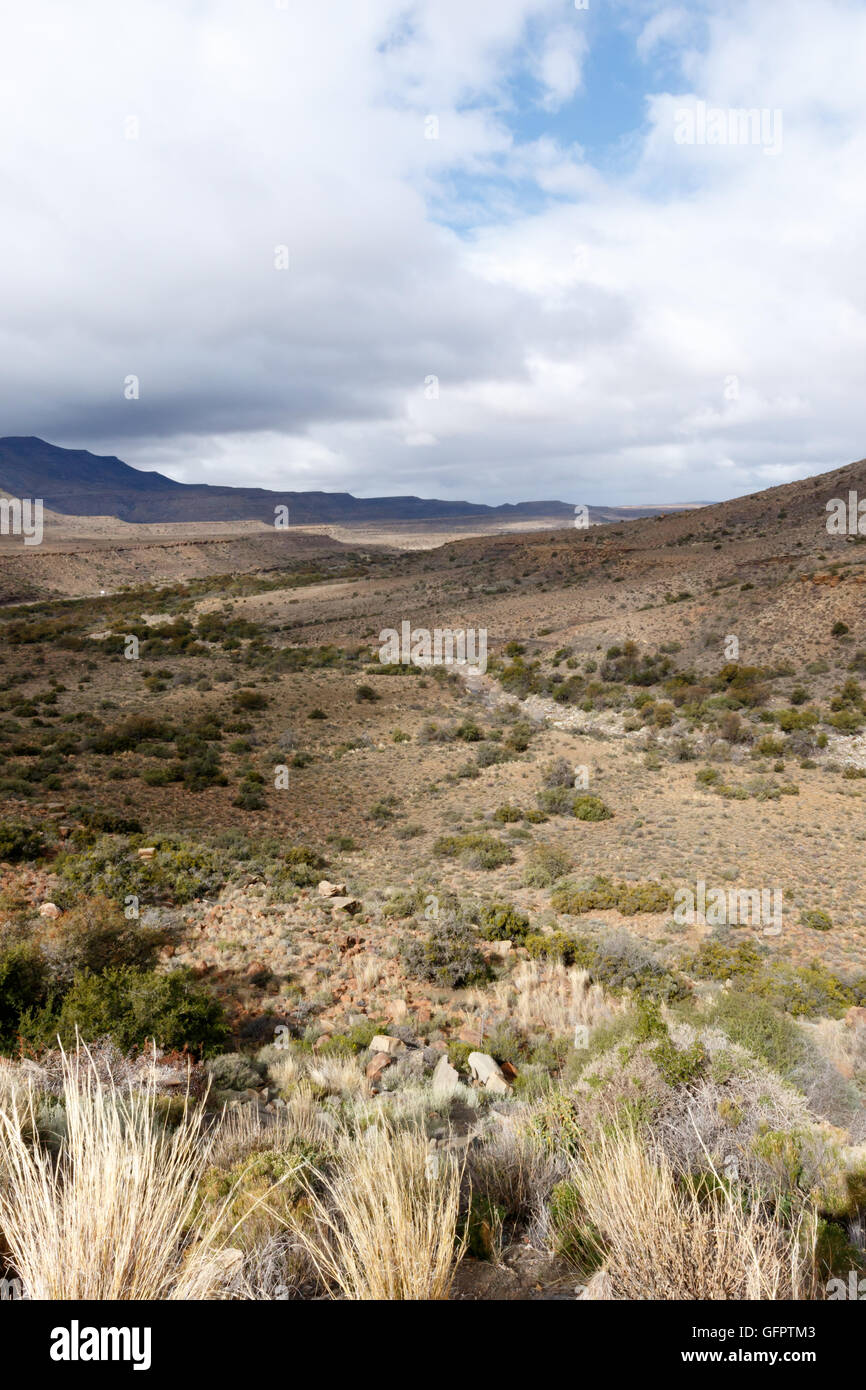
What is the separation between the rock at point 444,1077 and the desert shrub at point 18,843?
837cm

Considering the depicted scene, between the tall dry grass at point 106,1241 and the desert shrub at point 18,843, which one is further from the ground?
the tall dry grass at point 106,1241

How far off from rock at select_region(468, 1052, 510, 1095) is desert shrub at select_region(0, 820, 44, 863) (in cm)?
856

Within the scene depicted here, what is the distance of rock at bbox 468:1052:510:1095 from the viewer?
6.03m

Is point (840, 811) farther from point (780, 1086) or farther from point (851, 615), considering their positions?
point (851, 615)

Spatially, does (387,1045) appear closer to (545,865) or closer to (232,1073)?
(232,1073)

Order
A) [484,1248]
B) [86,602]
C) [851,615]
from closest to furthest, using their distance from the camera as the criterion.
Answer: [484,1248] < [851,615] < [86,602]

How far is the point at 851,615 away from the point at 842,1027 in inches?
1067

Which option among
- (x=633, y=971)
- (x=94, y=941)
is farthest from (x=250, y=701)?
(x=633, y=971)

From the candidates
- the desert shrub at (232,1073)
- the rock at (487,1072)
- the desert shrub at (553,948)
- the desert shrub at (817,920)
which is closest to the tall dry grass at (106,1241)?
the desert shrub at (232,1073)

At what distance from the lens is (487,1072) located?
20.6 ft

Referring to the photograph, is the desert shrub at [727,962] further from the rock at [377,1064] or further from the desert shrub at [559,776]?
the desert shrub at [559,776]

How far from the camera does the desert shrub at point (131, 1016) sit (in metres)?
5.86

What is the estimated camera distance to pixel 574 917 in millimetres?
10953

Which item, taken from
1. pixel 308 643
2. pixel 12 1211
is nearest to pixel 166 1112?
pixel 12 1211
